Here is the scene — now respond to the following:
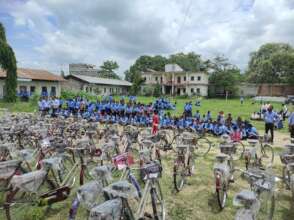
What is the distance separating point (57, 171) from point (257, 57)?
6062cm

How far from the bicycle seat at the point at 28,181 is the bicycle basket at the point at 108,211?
4.52 ft

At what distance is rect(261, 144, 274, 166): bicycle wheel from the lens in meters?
8.10

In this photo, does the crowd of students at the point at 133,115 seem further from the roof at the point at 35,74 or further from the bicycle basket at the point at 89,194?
the roof at the point at 35,74

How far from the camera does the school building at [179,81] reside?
162 feet

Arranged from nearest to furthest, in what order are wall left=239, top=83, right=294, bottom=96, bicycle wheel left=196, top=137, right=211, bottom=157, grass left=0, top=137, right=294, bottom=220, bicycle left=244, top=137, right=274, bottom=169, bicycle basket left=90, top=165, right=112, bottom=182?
bicycle basket left=90, top=165, right=112, bottom=182 → grass left=0, top=137, right=294, bottom=220 → bicycle left=244, top=137, right=274, bottom=169 → bicycle wheel left=196, top=137, right=211, bottom=157 → wall left=239, top=83, right=294, bottom=96

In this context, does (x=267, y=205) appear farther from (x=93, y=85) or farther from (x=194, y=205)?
(x=93, y=85)

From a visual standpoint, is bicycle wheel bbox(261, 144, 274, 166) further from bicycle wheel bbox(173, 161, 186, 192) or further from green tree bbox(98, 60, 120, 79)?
green tree bbox(98, 60, 120, 79)

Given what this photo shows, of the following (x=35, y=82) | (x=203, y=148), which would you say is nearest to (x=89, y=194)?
(x=203, y=148)

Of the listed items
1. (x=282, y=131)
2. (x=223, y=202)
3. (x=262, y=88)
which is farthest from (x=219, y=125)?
(x=262, y=88)

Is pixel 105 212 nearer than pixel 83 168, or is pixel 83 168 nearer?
pixel 105 212

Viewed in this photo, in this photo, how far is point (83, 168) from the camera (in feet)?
17.6

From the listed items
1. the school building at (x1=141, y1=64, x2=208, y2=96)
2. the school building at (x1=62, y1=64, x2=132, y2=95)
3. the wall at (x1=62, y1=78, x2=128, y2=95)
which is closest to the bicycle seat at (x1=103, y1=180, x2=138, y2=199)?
the wall at (x1=62, y1=78, x2=128, y2=95)

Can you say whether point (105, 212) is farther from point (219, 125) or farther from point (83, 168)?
point (219, 125)

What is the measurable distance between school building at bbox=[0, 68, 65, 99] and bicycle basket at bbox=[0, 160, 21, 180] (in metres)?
25.9
